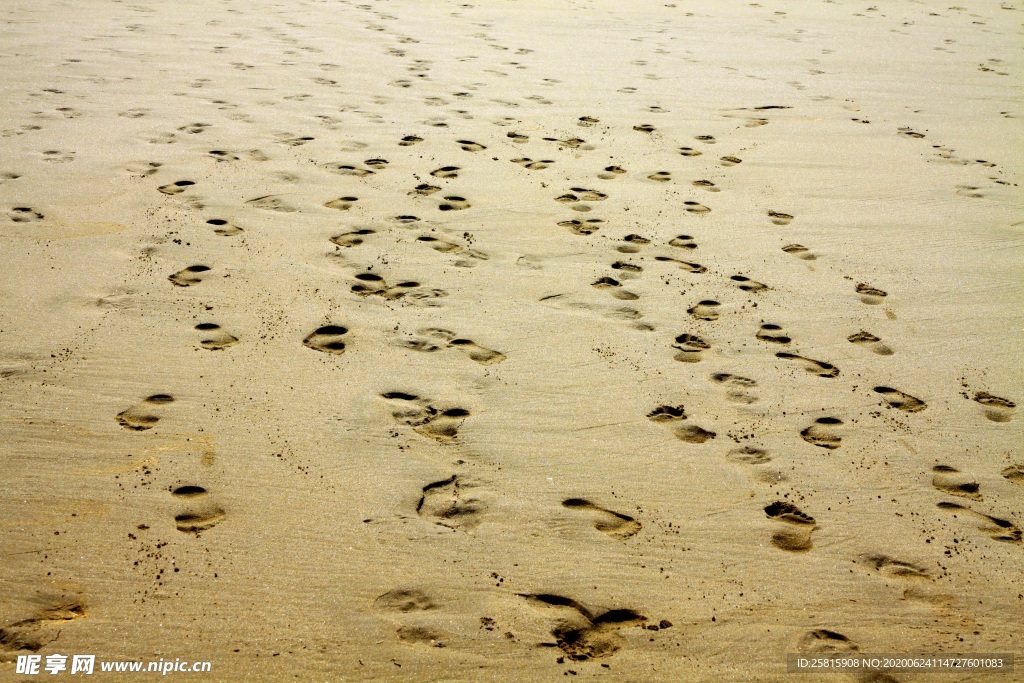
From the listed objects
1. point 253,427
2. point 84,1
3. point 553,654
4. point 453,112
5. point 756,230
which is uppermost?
point 84,1

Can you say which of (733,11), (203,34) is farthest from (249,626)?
(733,11)

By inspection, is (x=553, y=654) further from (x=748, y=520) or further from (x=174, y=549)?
(x=174, y=549)

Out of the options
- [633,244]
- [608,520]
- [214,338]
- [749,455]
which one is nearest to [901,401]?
[749,455]

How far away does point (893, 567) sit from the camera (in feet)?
6.80

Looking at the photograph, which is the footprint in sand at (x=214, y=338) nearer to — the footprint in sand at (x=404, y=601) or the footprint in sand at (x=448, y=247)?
the footprint in sand at (x=448, y=247)

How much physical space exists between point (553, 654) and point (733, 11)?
26.2 ft

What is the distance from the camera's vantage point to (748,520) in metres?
2.19

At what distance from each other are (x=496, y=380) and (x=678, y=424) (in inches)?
23.4

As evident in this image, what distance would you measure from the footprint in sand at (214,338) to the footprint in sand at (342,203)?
3.39 ft

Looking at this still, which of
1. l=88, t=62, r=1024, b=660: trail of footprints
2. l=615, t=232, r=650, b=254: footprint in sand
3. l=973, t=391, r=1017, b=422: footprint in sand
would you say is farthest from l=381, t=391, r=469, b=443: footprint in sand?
l=973, t=391, r=1017, b=422: footprint in sand

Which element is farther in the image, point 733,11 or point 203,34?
point 733,11

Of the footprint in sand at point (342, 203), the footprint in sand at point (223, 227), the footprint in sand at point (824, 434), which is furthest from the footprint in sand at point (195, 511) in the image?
the footprint in sand at point (342, 203)

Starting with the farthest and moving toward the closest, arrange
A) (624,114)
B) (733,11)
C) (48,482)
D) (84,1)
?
1. (733,11)
2. (84,1)
3. (624,114)
4. (48,482)

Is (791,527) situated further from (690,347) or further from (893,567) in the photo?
(690,347)
